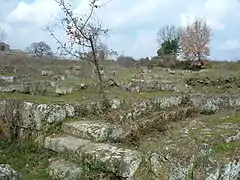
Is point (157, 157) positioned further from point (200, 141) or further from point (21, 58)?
point (21, 58)

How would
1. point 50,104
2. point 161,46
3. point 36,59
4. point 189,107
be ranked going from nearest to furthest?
point 50,104
point 189,107
point 36,59
point 161,46

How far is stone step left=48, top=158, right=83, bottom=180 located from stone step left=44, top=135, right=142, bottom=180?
167 millimetres

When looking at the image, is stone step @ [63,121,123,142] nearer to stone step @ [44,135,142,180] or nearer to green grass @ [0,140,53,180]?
stone step @ [44,135,142,180]

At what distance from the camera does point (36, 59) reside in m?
24.4

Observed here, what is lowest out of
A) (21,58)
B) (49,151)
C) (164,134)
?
(49,151)

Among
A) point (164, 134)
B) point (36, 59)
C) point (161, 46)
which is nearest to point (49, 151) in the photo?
point (164, 134)

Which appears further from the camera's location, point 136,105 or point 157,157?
point 136,105

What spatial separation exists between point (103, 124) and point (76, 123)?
2.04 feet

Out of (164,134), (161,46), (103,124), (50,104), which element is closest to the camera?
(164,134)

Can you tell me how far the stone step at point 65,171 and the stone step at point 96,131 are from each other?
28.4 inches

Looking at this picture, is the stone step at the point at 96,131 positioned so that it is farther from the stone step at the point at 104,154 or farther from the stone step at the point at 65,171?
the stone step at the point at 65,171

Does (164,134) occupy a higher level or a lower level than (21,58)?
lower

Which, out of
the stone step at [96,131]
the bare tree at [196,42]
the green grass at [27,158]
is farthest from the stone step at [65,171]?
the bare tree at [196,42]

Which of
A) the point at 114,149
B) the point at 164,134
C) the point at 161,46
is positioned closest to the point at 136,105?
the point at 164,134
